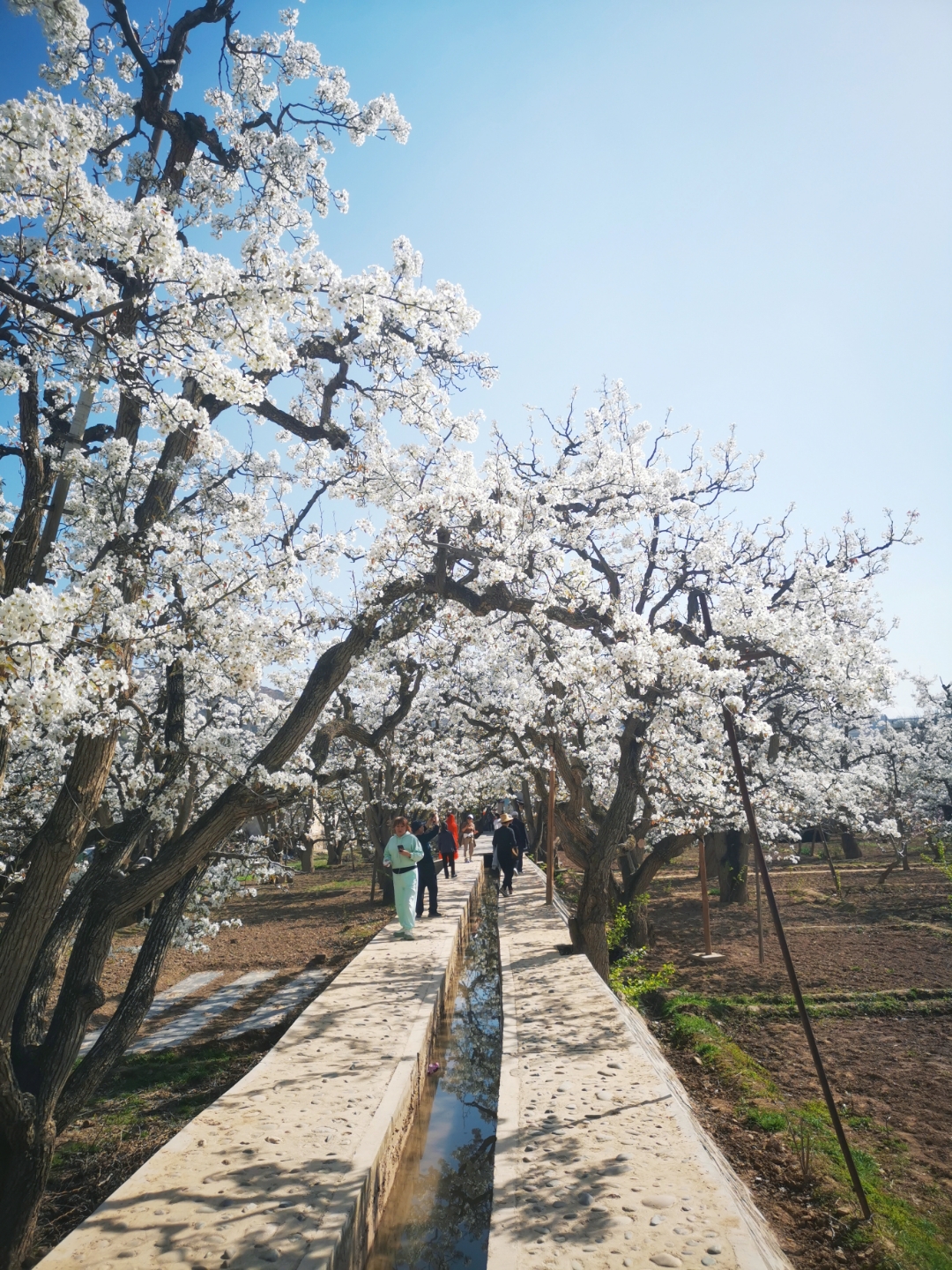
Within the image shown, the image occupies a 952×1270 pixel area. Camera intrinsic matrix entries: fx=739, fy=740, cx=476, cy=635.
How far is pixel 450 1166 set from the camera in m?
5.46

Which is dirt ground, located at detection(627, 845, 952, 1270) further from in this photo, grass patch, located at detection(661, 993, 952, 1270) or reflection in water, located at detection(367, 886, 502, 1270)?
reflection in water, located at detection(367, 886, 502, 1270)

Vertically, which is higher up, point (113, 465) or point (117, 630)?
point (113, 465)

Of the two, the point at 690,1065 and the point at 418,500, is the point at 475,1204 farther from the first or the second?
the point at 418,500

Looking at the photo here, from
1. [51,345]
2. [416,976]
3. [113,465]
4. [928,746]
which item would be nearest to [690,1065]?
[416,976]

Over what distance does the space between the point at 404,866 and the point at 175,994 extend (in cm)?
374

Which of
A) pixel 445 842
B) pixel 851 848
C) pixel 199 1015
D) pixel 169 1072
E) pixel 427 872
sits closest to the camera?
pixel 169 1072

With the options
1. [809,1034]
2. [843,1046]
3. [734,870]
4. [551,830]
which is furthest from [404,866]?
[734,870]

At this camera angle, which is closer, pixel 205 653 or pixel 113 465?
pixel 113 465

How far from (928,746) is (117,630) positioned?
111 ft

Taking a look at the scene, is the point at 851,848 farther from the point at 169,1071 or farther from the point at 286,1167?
the point at 286,1167

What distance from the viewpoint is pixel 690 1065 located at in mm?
7535

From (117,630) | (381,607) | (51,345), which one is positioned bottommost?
(117,630)

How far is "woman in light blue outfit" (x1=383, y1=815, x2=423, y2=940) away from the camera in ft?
35.8

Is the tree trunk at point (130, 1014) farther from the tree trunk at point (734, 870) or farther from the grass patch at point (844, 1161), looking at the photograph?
the tree trunk at point (734, 870)
